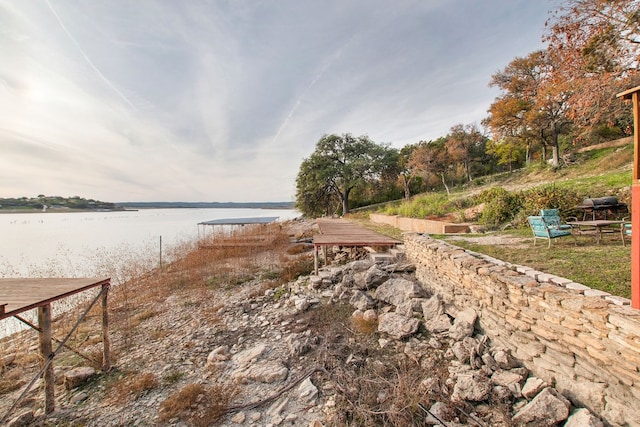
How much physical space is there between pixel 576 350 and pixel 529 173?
18522mm

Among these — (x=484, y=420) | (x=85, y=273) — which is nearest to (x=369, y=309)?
(x=484, y=420)

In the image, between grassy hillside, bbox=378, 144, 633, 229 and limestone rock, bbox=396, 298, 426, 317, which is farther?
grassy hillside, bbox=378, 144, 633, 229

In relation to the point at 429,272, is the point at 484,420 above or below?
below

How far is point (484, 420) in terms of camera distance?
234 centimetres

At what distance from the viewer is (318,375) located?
3156 mm

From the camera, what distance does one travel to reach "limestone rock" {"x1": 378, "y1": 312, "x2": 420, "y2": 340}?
3746 mm

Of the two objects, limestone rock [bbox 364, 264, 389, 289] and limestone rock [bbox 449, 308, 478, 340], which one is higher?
limestone rock [bbox 364, 264, 389, 289]

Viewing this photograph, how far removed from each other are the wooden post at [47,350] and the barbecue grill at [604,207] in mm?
9615

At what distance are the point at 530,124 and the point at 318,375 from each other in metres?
20.2

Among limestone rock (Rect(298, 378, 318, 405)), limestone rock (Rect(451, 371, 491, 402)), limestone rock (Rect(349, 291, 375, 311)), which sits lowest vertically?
limestone rock (Rect(298, 378, 318, 405))

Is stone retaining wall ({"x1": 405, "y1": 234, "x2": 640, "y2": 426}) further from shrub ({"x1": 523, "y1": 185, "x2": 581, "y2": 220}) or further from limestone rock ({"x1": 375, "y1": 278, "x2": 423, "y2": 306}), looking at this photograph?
shrub ({"x1": 523, "y1": 185, "x2": 581, "y2": 220})

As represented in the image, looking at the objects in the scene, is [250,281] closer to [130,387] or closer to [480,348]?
[130,387]

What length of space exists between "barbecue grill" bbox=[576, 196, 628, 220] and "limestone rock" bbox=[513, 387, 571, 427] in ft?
19.6

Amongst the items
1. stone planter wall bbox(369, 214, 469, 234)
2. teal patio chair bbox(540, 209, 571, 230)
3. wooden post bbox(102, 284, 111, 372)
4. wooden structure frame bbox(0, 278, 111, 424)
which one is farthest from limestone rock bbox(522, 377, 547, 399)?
stone planter wall bbox(369, 214, 469, 234)
